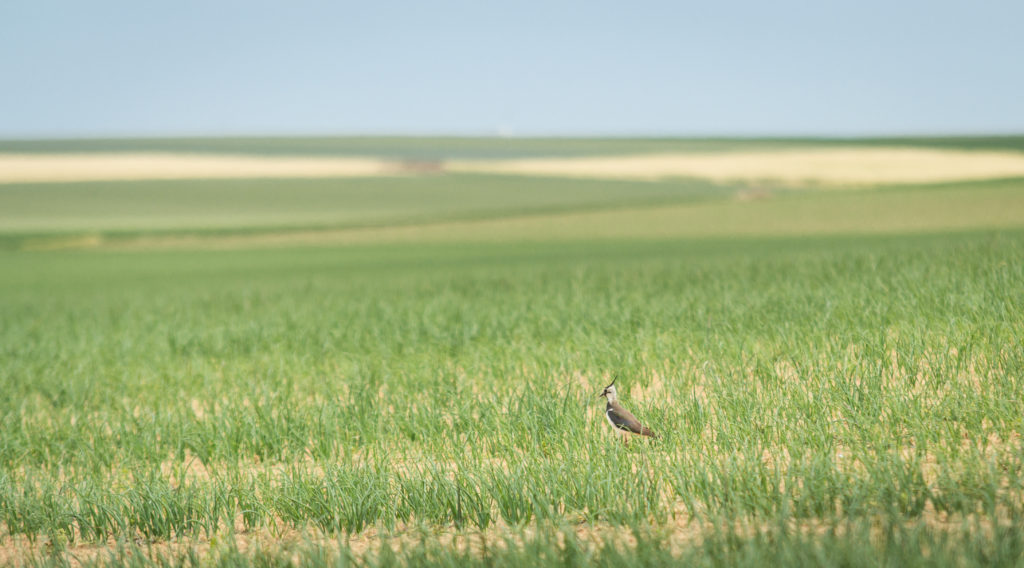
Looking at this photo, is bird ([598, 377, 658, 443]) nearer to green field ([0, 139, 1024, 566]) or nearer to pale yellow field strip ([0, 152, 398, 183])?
green field ([0, 139, 1024, 566])

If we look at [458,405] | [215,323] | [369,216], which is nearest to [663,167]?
[369,216]

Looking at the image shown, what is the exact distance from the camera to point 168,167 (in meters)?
114

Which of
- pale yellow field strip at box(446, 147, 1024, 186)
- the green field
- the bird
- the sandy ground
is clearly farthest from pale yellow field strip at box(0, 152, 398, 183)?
the bird

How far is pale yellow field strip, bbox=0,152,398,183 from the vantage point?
343 feet

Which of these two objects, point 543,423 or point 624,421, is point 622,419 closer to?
point 624,421

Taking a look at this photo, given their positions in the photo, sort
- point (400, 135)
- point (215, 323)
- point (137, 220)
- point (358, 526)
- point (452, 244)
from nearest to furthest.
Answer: point (358, 526)
point (215, 323)
point (452, 244)
point (137, 220)
point (400, 135)

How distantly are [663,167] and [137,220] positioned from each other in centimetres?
5640

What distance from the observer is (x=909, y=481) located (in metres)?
4.84

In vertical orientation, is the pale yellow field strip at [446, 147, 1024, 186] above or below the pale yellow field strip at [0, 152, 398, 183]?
above

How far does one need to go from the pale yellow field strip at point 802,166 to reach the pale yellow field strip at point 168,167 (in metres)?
15.8

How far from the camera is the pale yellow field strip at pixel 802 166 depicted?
71000mm

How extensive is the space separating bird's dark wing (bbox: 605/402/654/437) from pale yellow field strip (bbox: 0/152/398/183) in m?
105

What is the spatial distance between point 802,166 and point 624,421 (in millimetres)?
84301

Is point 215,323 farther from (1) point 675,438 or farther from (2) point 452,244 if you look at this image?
(2) point 452,244
